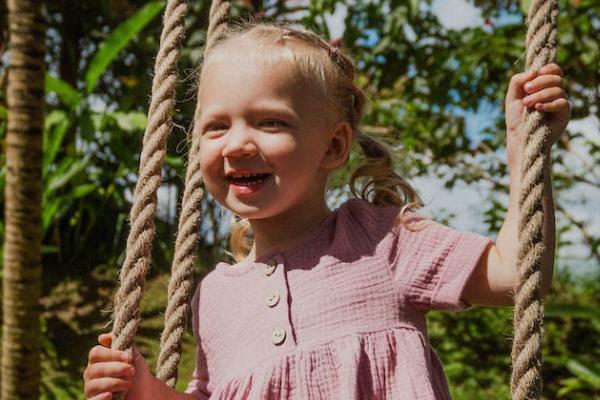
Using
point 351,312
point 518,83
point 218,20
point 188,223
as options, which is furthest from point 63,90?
point 518,83

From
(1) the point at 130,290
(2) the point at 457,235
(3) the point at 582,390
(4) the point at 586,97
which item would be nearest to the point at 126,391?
(1) the point at 130,290

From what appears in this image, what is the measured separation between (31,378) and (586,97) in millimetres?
2075

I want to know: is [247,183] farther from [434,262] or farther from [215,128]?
[434,262]

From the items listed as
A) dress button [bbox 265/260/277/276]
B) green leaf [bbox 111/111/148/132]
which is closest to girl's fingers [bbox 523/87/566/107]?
dress button [bbox 265/260/277/276]

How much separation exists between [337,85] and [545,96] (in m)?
0.34

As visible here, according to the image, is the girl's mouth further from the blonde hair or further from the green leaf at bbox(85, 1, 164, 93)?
the green leaf at bbox(85, 1, 164, 93)

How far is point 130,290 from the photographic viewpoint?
100 cm

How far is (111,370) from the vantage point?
37.7 inches

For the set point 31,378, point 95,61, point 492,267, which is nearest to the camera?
point 492,267

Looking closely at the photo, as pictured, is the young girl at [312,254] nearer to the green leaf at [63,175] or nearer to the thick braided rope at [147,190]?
the thick braided rope at [147,190]

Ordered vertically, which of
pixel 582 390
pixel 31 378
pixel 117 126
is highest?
pixel 117 126

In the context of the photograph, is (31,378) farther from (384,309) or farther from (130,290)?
(384,309)

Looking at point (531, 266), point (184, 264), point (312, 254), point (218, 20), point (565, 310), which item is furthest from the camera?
point (565, 310)

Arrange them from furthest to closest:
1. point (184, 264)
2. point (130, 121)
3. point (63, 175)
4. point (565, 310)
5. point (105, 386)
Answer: point (63, 175) → point (130, 121) → point (565, 310) → point (184, 264) → point (105, 386)
